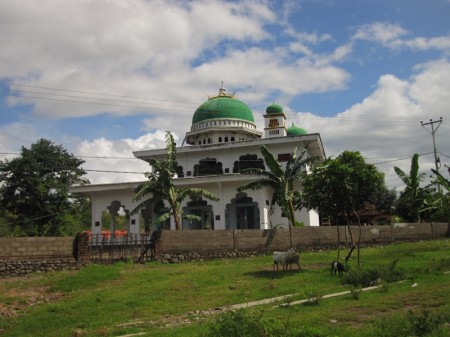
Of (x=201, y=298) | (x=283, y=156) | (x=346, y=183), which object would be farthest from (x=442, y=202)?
(x=201, y=298)

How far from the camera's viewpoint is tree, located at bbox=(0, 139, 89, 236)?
3956 cm

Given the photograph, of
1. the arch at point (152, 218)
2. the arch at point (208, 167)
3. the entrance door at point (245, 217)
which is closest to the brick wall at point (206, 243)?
the entrance door at point (245, 217)

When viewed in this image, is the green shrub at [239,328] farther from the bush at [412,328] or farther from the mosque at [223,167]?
the mosque at [223,167]

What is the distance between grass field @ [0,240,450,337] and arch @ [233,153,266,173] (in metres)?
16.3

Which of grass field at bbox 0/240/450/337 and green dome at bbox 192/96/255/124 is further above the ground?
green dome at bbox 192/96/255/124

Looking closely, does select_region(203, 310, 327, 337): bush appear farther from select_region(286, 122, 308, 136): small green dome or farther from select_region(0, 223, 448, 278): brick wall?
select_region(286, 122, 308, 136): small green dome

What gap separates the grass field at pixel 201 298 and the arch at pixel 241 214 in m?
13.4

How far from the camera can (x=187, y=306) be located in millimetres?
12727

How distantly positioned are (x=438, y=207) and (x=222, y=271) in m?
21.2

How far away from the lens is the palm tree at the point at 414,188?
34531mm

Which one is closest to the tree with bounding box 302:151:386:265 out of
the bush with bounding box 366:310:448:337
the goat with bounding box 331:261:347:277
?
the goat with bounding box 331:261:347:277

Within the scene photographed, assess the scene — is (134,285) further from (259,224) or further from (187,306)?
(259,224)

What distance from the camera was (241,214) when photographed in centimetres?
3522

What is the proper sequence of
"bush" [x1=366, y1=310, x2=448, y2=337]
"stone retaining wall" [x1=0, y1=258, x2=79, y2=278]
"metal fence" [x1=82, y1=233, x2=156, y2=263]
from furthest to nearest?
"metal fence" [x1=82, y1=233, x2=156, y2=263], "stone retaining wall" [x1=0, y1=258, x2=79, y2=278], "bush" [x1=366, y1=310, x2=448, y2=337]
